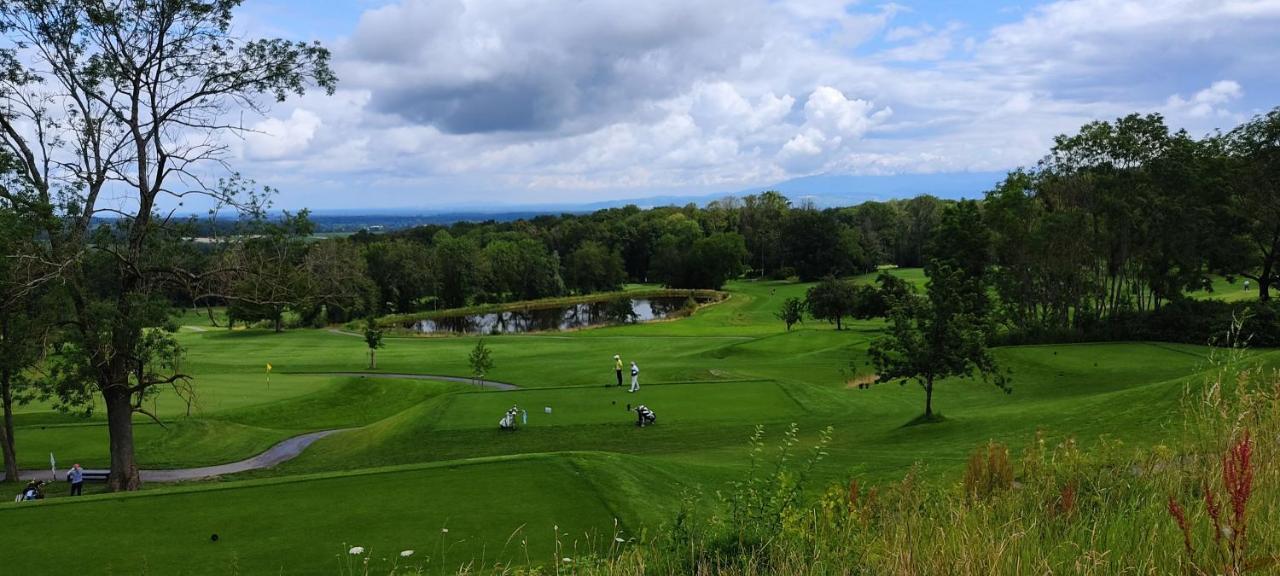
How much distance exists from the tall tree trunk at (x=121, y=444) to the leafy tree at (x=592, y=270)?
102577mm

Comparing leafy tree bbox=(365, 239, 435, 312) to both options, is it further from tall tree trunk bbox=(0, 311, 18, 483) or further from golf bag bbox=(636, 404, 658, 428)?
golf bag bbox=(636, 404, 658, 428)

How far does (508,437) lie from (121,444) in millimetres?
10898

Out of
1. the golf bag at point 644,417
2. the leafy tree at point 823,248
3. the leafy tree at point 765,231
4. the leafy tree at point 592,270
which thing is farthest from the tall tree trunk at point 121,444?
the leafy tree at point 765,231

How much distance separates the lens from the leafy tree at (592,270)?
122625 millimetres

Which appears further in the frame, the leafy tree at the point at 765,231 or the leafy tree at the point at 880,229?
the leafy tree at the point at 765,231

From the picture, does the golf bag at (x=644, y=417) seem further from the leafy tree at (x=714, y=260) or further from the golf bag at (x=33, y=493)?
the leafy tree at (x=714, y=260)

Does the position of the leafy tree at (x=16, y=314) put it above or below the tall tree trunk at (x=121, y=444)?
above

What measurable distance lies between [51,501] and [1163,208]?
50.9m

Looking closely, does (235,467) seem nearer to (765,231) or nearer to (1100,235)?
(1100,235)

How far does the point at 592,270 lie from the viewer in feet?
403

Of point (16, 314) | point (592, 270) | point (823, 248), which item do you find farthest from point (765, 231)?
point (16, 314)

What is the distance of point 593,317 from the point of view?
322 ft

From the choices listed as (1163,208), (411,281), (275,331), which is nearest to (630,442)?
(1163,208)

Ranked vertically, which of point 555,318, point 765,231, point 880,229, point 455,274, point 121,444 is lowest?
point 555,318
